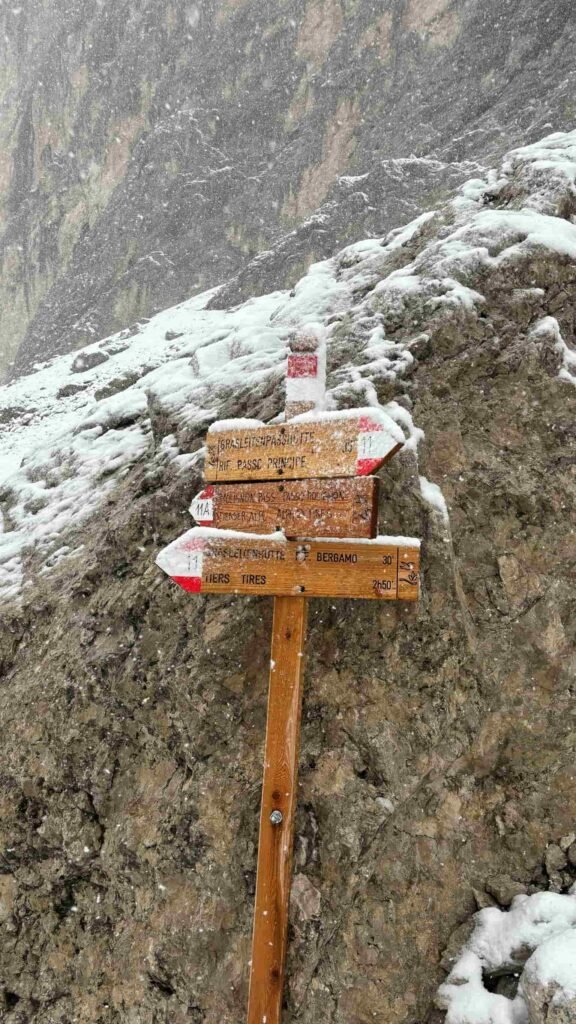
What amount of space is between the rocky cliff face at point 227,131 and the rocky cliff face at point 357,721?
17.1m

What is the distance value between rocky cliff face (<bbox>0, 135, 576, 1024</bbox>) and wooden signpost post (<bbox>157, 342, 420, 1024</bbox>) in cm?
54

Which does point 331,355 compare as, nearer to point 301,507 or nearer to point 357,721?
point 301,507

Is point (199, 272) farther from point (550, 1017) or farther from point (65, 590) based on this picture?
point (550, 1017)

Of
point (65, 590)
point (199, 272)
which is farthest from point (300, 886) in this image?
point (199, 272)

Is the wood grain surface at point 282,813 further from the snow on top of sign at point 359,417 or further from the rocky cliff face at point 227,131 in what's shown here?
the rocky cliff face at point 227,131

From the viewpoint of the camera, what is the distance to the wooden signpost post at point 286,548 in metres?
2.76

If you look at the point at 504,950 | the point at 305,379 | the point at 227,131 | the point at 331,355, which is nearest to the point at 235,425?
the point at 305,379

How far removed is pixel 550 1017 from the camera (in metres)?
2.62

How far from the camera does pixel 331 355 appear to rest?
4785 mm

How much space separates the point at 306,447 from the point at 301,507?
10.6 inches

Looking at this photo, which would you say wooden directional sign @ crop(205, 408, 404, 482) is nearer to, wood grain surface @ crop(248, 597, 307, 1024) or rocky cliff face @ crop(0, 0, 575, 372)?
wood grain surface @ crop(248, 597, 307, 1024)

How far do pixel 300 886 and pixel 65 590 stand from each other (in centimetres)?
267

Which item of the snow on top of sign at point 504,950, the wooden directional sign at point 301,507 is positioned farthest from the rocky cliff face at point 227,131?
the snow on top of sign at point 504,950

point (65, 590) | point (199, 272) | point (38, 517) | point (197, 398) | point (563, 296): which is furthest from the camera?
point (199, 272)
